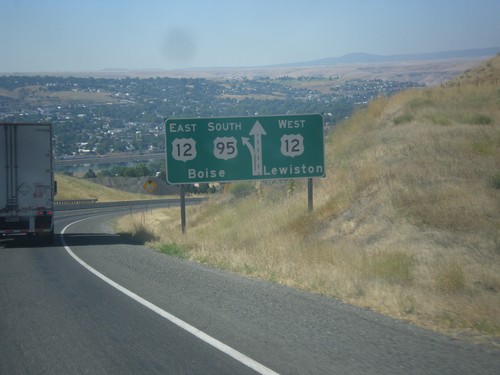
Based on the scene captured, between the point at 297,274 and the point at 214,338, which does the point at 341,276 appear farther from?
the point at 214,338

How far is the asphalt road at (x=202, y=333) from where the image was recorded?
778 centimetres

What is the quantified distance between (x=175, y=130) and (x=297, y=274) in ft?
33.5

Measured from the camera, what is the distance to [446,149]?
23.4 metres

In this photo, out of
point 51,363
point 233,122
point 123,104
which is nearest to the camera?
point 51,363

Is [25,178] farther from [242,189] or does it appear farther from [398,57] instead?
[398,57]

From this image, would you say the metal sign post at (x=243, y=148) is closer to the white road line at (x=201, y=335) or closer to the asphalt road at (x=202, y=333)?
the asphalt road at (x=202, y=333)

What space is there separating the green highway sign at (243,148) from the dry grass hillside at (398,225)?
4.90ft

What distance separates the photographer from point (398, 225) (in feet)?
57.5

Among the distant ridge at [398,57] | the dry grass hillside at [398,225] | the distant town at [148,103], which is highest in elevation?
the distant ridge at [398,57]

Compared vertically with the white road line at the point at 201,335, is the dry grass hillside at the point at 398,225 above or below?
above

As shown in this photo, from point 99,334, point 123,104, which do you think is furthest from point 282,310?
point 123,104

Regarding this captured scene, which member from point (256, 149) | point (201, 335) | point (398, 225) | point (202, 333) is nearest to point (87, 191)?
point (256, 149)

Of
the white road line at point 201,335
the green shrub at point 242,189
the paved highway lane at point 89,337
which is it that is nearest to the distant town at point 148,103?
the green shrub at point 242,189

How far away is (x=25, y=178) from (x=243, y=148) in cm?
780
